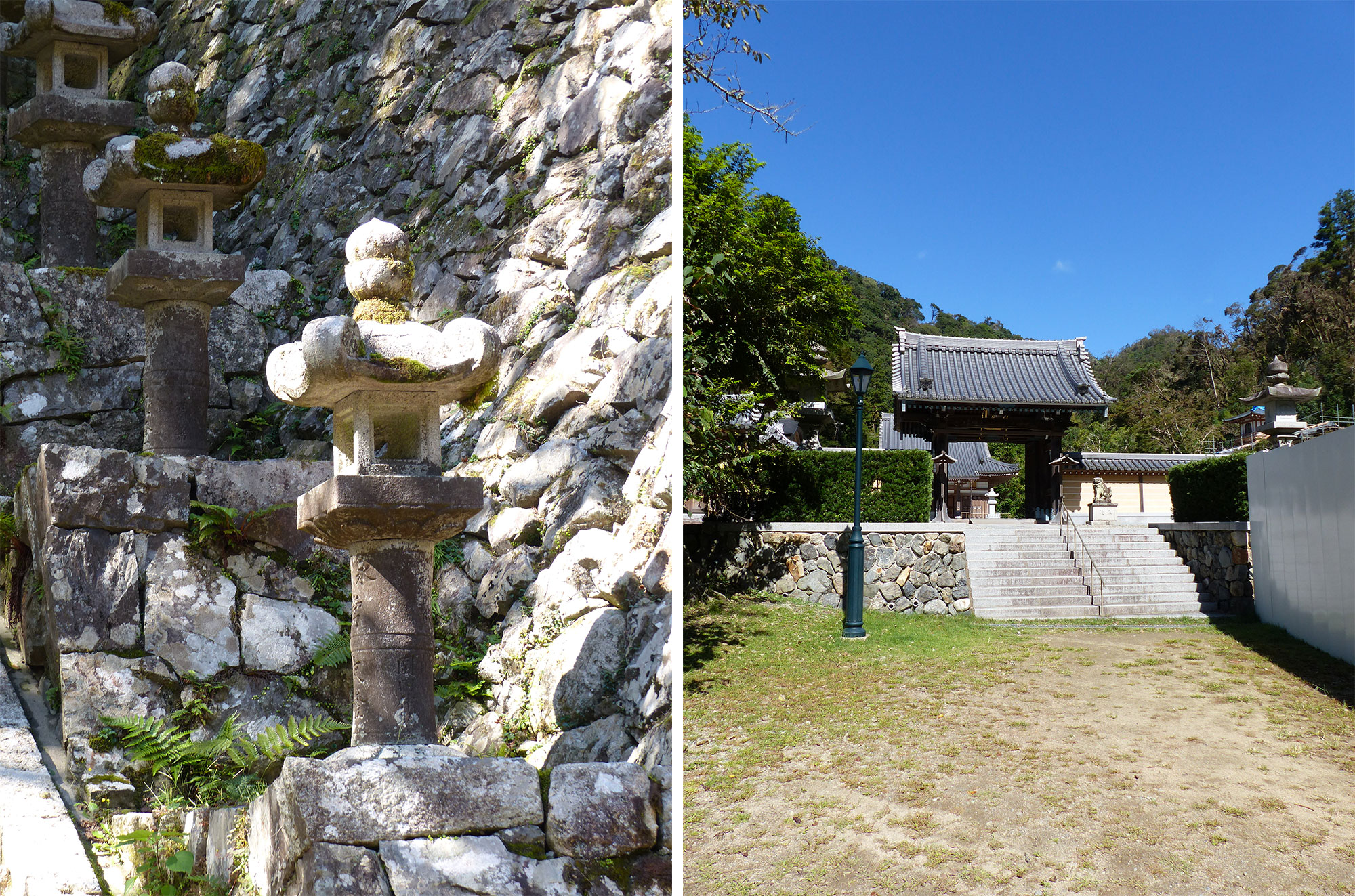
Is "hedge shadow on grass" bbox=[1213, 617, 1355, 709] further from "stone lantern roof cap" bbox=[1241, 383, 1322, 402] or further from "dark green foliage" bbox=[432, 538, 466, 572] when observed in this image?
"dark green foliage" bbox=[432, 538, 466, 572]

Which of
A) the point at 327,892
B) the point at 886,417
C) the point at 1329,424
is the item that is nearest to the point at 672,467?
the point at 327,892

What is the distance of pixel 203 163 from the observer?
11.3 ft

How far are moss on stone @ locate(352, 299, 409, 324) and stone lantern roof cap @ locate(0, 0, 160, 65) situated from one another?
11.1 feet

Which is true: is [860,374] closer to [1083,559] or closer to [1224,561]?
[1083,559]

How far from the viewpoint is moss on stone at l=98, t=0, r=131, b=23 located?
4.54m

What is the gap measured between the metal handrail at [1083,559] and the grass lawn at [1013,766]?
66.3 inches

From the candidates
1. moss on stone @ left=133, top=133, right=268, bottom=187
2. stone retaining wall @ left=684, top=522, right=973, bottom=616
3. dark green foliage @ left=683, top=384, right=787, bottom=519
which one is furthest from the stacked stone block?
stone retaining wall @ left=684, top=522, right=973, bottom=616

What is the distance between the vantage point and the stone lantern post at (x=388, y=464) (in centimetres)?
217

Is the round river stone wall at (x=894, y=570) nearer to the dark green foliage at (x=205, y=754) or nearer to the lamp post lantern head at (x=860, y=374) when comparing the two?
the lamp post lantern head at (x=860, y=374)

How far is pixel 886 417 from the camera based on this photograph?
67.2ft

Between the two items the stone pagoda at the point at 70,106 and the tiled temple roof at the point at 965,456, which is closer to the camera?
the stone pagoda at the point at 70,106

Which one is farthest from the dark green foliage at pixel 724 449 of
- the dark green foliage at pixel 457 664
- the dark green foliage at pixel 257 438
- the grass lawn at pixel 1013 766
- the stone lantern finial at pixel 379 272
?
the stone lantern finial at pixel 379 272

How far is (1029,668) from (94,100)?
6.94m

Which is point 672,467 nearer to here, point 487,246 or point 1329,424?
point 487,246
